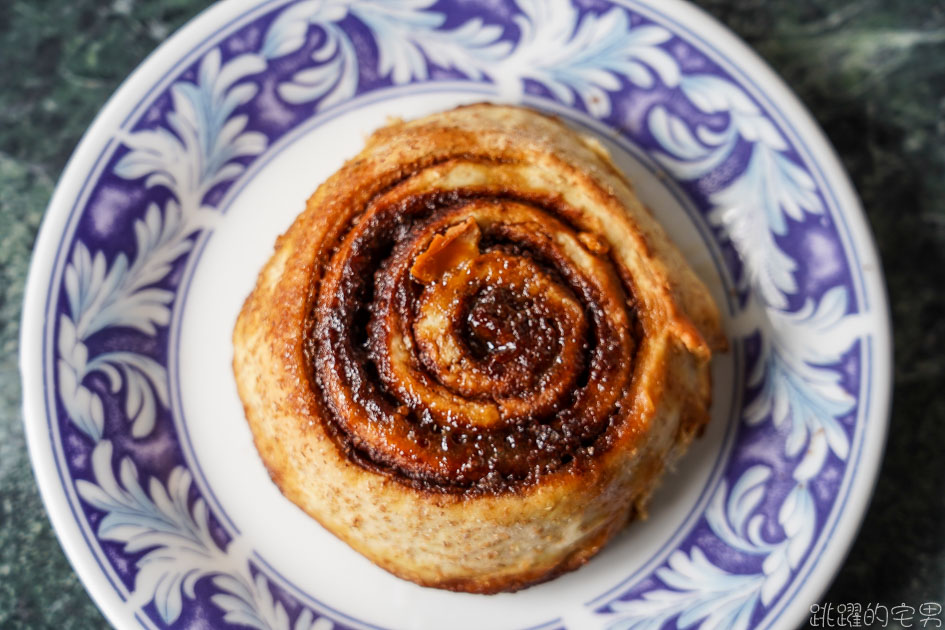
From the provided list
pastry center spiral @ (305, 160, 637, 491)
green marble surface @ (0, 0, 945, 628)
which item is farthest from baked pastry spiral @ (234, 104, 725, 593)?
green marble surface @ (0, 0, 945, 628)

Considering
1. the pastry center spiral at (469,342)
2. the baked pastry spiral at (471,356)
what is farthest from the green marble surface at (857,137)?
the pastry center spiral at (469,342)

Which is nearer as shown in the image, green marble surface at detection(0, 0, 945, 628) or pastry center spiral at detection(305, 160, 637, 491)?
Result: pastry center spiral at detection(305, 160, 637, 491)

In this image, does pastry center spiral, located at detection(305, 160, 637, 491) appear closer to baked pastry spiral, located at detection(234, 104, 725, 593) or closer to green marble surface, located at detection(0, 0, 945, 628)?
baked pastry spiral, located at detection(234, 104, 725, 593)

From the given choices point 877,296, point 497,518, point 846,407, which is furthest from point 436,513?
point 877,296

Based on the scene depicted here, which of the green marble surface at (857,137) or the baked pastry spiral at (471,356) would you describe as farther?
the green marble surface at (857,137)

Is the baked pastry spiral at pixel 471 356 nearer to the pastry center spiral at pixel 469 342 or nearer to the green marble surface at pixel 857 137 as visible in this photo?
the pastry center spiral at pixel 469 342

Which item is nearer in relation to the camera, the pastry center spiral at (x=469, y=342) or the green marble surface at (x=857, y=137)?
the pastry center spiral at (x=469, y=342)
